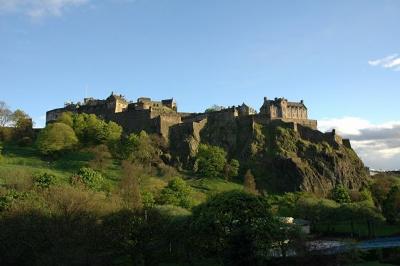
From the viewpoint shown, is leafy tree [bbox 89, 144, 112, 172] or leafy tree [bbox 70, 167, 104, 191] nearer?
leafy tree [bbox 70, 167, 104, 191]

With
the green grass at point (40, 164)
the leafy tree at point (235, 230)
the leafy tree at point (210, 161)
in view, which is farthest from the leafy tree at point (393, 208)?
the green grass at point (40, 164)

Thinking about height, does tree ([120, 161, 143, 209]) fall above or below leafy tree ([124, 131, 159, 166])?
below

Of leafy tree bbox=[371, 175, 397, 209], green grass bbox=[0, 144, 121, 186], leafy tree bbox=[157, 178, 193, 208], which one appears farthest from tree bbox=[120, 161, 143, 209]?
leafy tree bbox=[371, 175, 397, 209]

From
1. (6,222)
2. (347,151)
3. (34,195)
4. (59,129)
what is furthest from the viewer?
(347,151)

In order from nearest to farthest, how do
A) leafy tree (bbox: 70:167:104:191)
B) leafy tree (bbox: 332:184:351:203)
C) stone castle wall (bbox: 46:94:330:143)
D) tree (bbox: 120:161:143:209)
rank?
tree (bbox: 120:161:143:209) → leafy tree (bbox: 70:167:104:191) → leafy tree (bbox: 332:184:351:203) → stone castle wall (bbox: 46:94:330:143)

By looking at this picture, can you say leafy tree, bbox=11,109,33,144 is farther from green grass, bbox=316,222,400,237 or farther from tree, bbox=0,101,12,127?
green grass, bbox=316,222,400,237

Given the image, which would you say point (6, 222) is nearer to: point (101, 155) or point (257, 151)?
point (101, 155)

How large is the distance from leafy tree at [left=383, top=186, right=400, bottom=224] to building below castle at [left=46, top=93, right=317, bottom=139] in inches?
1568

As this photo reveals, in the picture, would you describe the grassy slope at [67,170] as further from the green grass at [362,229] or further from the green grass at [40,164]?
the green grass at [362,229]

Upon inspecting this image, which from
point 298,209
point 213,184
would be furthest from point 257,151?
point 298,209

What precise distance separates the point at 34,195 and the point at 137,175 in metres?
33.7

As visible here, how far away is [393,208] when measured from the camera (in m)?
78.9

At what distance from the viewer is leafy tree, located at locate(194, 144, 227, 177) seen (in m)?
105

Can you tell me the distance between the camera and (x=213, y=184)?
102 meters
